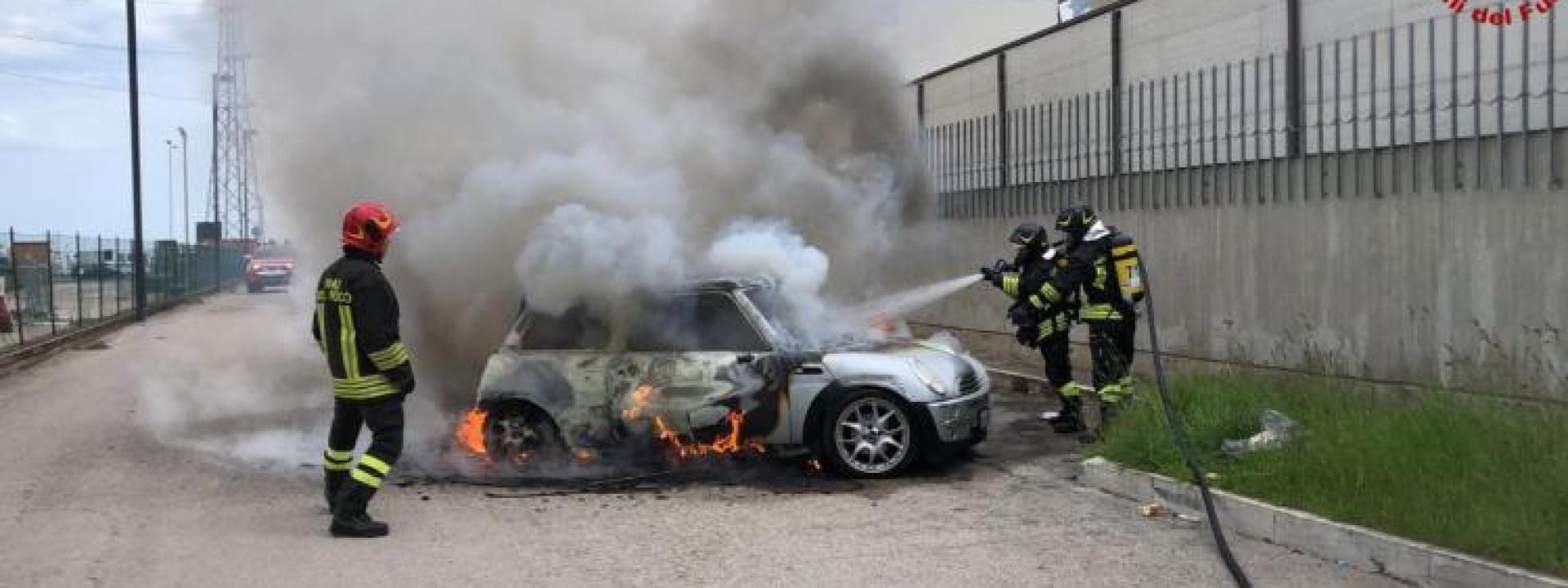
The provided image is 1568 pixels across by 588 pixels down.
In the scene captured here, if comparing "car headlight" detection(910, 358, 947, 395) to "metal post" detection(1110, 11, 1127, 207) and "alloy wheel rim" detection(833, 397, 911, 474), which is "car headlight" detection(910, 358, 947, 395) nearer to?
"alloy wheel rim" detection(833, 397, 911, 474)

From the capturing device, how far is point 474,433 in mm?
7719

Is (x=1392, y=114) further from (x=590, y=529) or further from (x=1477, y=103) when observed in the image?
(x=590, y=529)

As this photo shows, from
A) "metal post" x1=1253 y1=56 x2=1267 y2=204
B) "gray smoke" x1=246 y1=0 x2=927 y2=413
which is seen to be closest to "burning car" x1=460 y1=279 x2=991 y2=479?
"gray smoke" x1=246 y1=0 x2=927 y2=413

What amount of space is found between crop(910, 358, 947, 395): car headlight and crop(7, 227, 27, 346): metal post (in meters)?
16.0

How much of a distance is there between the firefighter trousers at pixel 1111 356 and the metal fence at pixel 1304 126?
2226mm

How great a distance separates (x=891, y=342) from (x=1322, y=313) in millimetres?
3821

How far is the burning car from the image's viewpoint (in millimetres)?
7352

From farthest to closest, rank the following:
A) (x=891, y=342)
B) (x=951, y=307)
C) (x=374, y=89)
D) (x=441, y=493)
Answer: (x=951, y=307) < (x=374, y=89) < (x=891, y=342) < (x=441, y=493)

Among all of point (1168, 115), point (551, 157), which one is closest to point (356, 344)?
point (551, 157)

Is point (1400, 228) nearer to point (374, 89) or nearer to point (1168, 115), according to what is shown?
point (1168, 115)

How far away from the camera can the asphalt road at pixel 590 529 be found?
5367 mm

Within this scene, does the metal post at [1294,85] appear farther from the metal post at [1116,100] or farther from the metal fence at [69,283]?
the metal fence at [69,283]

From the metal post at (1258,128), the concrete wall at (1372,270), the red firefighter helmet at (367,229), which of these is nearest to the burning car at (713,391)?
the red firefighter helmet at (367,229)

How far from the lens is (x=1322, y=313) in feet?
31.1
